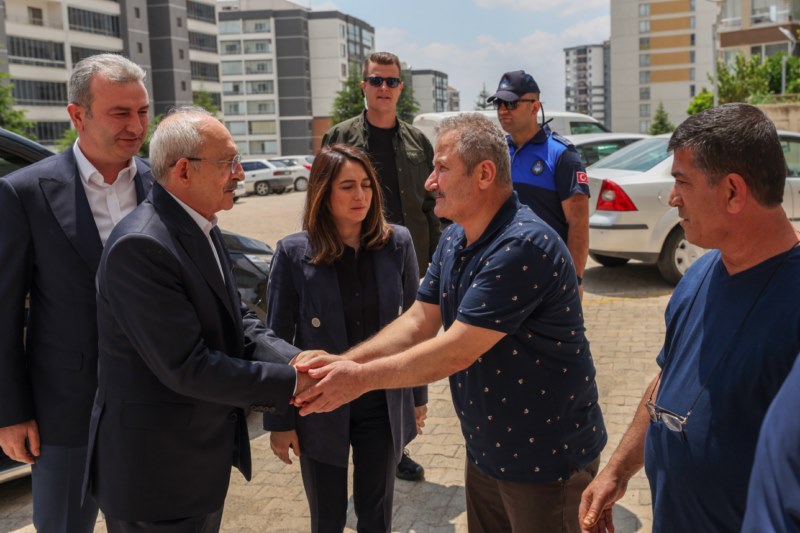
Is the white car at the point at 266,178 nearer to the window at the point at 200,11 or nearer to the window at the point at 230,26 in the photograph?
the window at the point at 200,11

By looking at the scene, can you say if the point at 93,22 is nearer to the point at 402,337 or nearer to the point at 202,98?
the point at 202,98

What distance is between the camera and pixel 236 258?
252 inches

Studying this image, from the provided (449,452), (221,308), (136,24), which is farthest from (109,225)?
(136,24)

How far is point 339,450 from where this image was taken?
138 inches

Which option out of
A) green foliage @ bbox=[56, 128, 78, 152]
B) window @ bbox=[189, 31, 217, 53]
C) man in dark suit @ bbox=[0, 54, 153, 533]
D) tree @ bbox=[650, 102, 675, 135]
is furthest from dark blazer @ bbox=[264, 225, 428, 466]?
window @ bbox=[189, 31, 217, 53]

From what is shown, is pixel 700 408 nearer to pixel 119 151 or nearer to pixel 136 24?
pixel 119 151

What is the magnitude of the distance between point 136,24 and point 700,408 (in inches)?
3033

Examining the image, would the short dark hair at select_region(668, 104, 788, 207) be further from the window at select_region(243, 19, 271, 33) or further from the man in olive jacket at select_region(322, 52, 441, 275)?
the window at select_region(243, 19, 271, 33)

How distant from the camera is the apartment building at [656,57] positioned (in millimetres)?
107125

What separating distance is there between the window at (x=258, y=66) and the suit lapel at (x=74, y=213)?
377 feet

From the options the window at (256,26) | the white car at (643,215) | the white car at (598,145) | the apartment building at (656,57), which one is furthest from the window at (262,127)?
A: the white car at (643,215)

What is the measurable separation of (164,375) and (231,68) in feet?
391

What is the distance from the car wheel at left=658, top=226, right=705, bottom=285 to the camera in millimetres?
9859

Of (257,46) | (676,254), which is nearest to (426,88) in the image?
(257,46)
